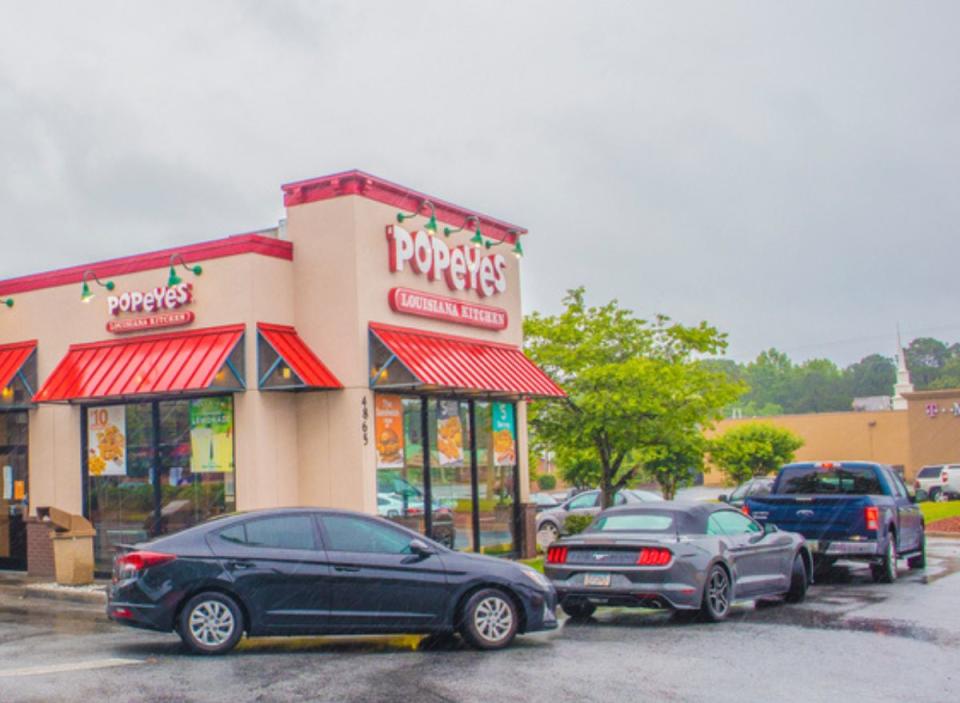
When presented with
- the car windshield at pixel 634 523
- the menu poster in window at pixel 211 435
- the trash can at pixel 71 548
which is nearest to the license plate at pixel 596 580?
the car windshield at pixel 634 523

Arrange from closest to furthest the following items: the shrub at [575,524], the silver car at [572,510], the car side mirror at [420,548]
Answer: the car side mirror at [420,548]
the shrub at [575,524]
the silver car at [572,510]

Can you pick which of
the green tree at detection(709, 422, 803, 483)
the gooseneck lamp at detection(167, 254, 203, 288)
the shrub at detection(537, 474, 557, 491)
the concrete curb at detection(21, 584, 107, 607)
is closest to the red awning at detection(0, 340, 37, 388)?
the gooseneck lamp at detection(167, 254, 203, 288)

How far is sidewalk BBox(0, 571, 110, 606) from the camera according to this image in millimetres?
16406

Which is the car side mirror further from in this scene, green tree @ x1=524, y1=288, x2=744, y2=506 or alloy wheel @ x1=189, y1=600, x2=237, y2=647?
green tree @ x1=524, y1=288, x2=744, y2=506

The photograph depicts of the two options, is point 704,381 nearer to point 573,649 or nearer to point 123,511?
point 123,511

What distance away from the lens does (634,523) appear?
13703 millimetres

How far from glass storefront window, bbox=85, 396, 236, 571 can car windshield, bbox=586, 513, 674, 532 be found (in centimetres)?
628

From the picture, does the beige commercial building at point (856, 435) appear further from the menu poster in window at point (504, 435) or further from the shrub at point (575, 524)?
the menu poster in window at point (504, 435)

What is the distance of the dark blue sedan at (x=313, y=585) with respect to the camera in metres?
10.7

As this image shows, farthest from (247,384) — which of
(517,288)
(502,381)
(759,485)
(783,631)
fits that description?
(759,485)

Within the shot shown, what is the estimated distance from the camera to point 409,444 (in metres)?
18.5

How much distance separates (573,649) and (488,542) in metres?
9.04

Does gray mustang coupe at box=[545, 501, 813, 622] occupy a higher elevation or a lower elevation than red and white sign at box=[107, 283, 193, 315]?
lower

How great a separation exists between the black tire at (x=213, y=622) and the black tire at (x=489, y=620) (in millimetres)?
2163
